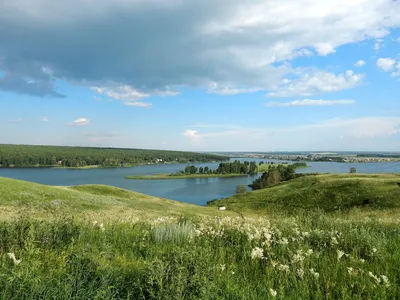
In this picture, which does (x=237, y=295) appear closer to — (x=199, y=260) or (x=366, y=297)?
(x=199, y=260)

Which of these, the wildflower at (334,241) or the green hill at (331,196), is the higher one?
the wildflower at (334,241)

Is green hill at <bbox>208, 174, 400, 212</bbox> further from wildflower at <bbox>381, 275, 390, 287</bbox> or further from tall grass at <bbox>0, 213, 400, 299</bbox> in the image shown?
wildflower at <bbox>381, 275, 390, 287</bbox>

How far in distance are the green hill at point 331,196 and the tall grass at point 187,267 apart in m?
28.8

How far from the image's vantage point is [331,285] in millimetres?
3904

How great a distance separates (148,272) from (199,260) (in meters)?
0.74

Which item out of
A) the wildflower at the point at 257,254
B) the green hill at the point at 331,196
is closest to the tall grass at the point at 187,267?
the wildflower at the point at 257,254

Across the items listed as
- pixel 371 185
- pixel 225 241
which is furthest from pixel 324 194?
pixel 225 241

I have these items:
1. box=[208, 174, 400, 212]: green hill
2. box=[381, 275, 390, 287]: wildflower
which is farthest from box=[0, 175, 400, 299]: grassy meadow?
box=[208, 174, 400, 212]: green hill

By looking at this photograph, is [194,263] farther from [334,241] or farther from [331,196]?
[331,196]

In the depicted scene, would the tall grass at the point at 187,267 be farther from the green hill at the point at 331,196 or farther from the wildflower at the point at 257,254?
the green hill at the point at 331,196

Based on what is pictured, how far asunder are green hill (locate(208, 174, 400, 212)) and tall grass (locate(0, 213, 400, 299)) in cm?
2882

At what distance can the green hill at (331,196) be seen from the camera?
34375 millimetres

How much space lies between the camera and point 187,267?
3893 millimetres

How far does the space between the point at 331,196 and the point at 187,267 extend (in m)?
40.5
